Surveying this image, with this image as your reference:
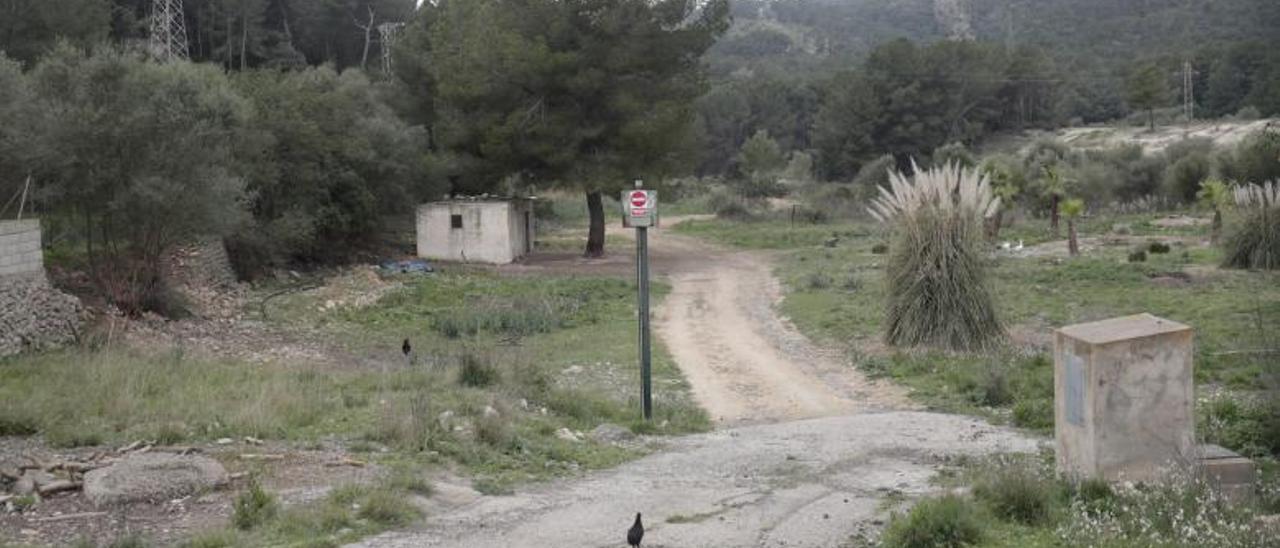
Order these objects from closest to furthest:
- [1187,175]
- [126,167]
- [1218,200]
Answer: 1. [126,167]
2. [1218,200]
3. [1187,175]

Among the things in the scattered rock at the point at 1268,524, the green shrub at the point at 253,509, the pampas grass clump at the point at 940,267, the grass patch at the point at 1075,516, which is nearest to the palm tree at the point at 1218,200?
the pampas grass clump at the point at 940,267

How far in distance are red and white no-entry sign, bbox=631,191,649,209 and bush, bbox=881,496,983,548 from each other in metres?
6.88

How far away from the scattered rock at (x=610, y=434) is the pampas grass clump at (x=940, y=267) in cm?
732

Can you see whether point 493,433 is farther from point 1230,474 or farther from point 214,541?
point 1230,474

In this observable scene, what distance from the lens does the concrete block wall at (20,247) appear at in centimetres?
1894

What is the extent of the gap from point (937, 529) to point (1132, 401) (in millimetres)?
2508

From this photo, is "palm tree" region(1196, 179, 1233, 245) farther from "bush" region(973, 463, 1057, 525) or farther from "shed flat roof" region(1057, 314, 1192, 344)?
"bush" region(973, 463, 1057, 525)

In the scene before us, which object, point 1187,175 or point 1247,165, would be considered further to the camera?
point 1187,175

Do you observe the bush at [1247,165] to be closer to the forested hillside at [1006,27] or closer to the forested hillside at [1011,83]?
the forested hillside at [1011,83]

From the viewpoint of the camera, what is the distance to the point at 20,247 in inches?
758

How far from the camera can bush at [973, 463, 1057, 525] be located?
7996 millimetres

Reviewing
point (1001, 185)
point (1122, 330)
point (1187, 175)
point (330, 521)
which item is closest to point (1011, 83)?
point (1187, 175)

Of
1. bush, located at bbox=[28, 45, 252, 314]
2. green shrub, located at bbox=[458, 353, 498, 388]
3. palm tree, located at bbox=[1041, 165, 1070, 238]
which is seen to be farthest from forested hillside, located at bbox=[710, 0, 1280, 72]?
green shrub, located at bbox=[458, 353, 498, 388]

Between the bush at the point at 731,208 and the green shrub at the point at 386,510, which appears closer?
the green shrub at the point at 386,510
